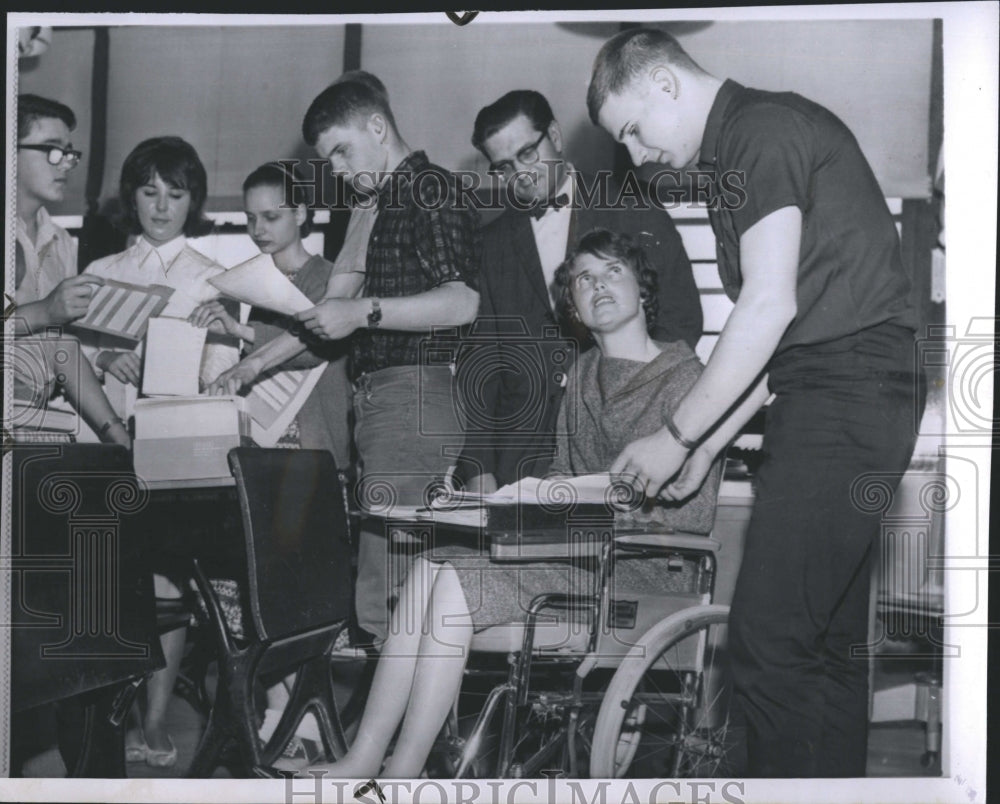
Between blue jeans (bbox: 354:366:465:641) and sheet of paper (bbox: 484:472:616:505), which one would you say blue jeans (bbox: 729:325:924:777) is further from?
blue jeans (bbox: 354:366:465:641)

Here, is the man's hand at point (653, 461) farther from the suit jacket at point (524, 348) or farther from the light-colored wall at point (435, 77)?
the light-colored wall at point (435, 77)

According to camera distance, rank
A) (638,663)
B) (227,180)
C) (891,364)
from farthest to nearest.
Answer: (227,180)
(891,364)
(638,663)

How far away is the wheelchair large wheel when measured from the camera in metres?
2.25

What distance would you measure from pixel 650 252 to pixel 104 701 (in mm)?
1678

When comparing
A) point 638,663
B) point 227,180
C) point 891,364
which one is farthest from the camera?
point 227,180

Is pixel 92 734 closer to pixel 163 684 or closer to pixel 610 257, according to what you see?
pixel 163 684

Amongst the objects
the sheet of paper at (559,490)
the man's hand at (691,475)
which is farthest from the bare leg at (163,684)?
the man's hand at (691,475)

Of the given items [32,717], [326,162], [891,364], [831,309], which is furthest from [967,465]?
[32,717]

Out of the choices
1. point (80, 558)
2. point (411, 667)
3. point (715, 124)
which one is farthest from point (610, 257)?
point (80, 558)

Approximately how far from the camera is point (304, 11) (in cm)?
260

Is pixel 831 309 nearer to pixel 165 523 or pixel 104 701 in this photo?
pixel 165 523

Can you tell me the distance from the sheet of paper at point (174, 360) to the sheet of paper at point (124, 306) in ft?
0.17

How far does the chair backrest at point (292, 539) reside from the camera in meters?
2.28

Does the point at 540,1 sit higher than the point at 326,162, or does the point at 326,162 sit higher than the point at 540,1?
the point at 540,1
